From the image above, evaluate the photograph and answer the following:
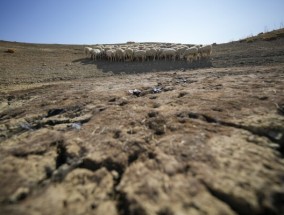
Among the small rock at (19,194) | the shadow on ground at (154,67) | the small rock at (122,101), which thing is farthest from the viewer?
the shadow on ground at (154,67)

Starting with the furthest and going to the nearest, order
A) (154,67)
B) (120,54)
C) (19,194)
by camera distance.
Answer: (120,54) < (154,67) < (19,194)

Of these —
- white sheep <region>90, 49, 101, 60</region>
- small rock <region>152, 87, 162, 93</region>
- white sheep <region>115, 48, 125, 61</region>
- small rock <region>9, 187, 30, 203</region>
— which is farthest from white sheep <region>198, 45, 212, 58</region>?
small rock <region>9, 187, 30, 203</region>

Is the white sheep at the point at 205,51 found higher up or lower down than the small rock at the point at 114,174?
higher up

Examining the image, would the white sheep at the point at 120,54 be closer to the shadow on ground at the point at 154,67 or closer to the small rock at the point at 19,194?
the shadow on ground at the point at 154,67

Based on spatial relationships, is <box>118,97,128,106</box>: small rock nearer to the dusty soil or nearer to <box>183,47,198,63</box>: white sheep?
the dusty soil

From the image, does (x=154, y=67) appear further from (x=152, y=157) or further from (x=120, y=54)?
(x=152, y=157)

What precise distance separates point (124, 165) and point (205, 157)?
88 cm

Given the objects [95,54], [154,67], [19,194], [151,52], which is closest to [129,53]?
[151,52]

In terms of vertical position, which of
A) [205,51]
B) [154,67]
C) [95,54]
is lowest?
[154,67]

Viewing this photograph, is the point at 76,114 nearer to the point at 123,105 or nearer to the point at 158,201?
the point at 123,105

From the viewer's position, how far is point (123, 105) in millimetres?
4656

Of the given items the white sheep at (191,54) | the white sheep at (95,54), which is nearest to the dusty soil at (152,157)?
the white sheep at (191,54)

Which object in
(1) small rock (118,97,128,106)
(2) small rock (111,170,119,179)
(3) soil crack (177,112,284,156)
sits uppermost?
(3) soil crack (177,112,284,156)

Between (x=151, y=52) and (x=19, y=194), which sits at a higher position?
(x=151, y=52)
